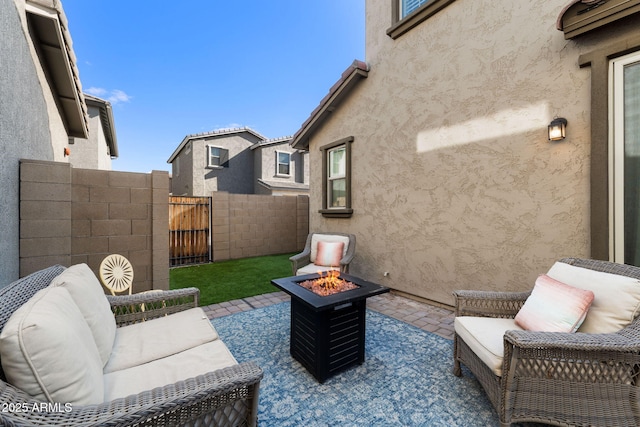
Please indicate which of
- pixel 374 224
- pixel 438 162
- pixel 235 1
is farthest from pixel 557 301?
pixel 235 1

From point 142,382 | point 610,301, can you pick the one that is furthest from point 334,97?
point 142,382

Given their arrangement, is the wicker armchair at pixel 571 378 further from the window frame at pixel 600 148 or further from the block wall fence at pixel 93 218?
the block wall fence at pixel 93 218

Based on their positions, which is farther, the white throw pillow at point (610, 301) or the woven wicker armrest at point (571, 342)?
the white throw pillow at point (610, 301)

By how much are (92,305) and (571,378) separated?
133 inches

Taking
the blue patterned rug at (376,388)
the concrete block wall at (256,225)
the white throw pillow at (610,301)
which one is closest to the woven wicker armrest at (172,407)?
the blue patterned rug at (376,388)

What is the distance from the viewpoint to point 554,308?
2211 mm

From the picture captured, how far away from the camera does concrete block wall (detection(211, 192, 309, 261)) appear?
8.62 m

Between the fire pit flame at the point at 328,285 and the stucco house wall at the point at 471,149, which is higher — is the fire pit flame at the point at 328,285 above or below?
below

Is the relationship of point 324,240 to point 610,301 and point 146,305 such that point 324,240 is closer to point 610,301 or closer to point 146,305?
point 146,305

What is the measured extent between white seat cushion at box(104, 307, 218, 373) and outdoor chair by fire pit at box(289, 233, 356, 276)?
2.37 metres

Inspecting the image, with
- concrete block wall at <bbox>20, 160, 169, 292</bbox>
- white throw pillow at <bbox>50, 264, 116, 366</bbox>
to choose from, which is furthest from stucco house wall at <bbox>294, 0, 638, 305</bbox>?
white throw pillow at <bbox>50, 264, 116, 366</bbox>

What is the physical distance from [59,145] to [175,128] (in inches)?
612

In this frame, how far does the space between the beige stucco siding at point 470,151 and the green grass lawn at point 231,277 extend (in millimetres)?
2265

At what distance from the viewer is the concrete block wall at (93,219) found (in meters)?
3.52
